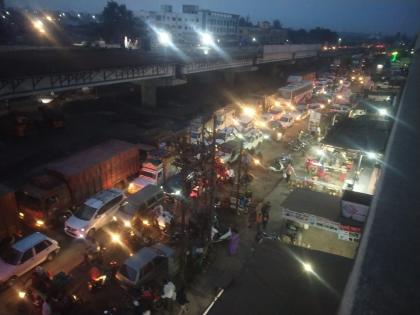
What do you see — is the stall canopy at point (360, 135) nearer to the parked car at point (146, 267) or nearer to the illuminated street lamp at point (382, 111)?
the illuminated street lamp at point (382, 111)

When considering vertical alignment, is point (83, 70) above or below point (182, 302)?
above

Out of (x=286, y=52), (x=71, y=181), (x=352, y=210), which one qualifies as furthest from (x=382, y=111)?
(x=286, y=52)

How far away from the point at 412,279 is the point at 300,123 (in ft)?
107

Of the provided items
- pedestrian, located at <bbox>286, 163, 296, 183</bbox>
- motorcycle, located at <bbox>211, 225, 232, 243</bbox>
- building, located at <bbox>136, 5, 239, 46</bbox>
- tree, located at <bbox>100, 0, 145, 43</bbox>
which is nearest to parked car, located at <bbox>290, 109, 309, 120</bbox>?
pedestrian, located at <bbox>286, 163, 296, 183</bbox>

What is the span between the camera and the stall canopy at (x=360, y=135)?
16.2 metres

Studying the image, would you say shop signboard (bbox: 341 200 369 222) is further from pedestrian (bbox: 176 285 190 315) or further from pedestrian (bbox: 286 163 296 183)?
pedestrian (bbox: 286 163 296 183)

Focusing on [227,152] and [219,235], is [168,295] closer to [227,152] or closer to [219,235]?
[219,235]

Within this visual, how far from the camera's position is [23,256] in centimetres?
1123

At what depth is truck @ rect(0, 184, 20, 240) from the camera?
1252 cm

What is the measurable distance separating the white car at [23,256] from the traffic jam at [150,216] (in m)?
0.04

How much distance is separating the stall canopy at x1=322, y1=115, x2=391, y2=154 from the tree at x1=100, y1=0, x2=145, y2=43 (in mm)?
63381

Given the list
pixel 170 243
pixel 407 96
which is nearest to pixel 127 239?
pixel 170 243

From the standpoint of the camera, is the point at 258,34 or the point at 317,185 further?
the point at 258,34

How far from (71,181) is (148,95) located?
24.5 metres
